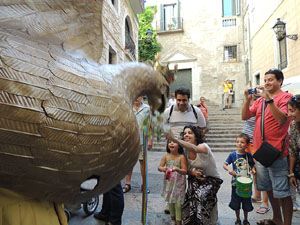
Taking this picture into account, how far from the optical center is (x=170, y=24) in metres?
19.3

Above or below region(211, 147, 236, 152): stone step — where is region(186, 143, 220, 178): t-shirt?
above

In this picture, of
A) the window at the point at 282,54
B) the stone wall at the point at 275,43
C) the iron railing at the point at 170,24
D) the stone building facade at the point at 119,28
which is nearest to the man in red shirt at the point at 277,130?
the stone wall at the point at 275,43

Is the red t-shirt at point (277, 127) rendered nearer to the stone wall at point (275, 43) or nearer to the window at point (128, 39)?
the stone wall at point (275, 43)

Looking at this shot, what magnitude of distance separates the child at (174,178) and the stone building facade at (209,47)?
15362 millimetres

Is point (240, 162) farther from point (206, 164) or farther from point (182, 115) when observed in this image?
point (182, 115)

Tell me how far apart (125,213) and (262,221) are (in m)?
1.61

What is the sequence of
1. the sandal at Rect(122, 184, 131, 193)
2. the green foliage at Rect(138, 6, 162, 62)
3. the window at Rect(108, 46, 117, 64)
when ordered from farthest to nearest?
the green foliage at Rect(138, 6, 162, 62) → the window at Rect(108, 46, 117, 64) → the sandal at Rect(122, 184, 131, 193)

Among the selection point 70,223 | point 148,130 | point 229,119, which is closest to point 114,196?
point 70,223

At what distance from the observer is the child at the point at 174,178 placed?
96.0 inches

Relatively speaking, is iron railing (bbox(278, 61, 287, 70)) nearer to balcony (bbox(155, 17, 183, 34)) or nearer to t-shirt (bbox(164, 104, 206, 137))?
t-shirt (bbox(164, 104, 206, 137))

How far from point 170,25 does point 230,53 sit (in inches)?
216

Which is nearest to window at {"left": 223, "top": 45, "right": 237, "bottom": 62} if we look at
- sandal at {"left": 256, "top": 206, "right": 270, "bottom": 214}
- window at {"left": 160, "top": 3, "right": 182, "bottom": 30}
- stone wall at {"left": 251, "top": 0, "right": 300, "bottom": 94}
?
stone wall at {"left": 251, "top": 0, "right": 300, "bottom": 94}

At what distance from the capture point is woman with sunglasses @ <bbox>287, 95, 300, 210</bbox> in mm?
2068

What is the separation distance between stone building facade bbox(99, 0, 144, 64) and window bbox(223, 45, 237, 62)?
28.1ft
